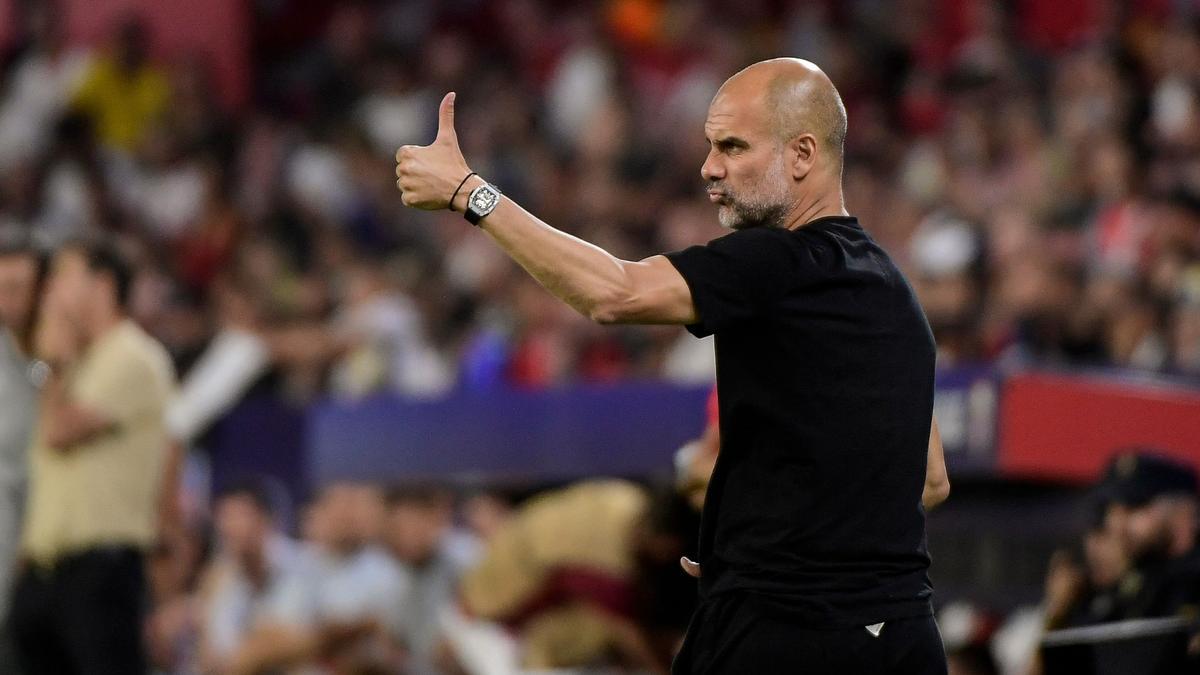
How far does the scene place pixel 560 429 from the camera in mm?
9148

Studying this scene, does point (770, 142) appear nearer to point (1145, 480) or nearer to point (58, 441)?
point (1145, 480)

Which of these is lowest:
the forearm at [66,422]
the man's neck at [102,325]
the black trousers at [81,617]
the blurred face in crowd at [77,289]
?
the black trousers at [81,617]

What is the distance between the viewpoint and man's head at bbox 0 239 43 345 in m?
6.71

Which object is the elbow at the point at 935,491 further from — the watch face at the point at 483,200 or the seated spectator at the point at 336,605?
the seated spectator at the point at 336,605

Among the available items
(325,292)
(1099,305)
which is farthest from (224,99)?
(1099,305)

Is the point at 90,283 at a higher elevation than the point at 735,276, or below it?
below

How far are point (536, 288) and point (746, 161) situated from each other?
7.45m

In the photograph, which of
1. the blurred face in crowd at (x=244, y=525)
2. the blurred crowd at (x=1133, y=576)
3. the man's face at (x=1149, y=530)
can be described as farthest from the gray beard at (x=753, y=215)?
the blurred face in crowd at (x=244, y=525)

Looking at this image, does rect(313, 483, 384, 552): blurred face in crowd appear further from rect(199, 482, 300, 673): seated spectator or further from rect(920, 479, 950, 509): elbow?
rect(920, 479, 950, 509): elbow

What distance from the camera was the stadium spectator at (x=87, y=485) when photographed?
6.86m

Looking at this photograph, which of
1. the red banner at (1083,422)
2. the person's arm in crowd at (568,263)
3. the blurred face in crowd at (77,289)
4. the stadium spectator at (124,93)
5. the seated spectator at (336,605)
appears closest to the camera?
the person's arm in crowd at (568,263)

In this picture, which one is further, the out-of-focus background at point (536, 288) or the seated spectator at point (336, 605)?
the seated spectator at point (336, 605)

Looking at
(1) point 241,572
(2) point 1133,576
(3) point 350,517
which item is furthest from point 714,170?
(1) point 241,572

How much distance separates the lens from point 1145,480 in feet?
20.3
